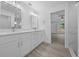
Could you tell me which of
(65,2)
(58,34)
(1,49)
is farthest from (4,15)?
(58,34)

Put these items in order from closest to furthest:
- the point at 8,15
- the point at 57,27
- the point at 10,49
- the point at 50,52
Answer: the point at 10,49 → the point at 8,15 → the point at 50,52 → the point at 57,27

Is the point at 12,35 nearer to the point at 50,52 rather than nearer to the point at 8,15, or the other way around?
the point at 8,15

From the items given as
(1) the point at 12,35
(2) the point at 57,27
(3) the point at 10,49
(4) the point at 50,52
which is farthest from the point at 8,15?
(2) the point at 57,27

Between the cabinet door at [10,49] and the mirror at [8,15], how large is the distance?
2.82 feet

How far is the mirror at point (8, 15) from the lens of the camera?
2.81 meters

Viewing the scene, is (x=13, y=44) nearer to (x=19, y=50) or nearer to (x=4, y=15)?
(x=19, y=50)

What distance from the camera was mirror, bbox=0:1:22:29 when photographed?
2.81m

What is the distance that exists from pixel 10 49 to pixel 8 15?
145 cm

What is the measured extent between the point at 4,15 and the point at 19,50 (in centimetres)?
118

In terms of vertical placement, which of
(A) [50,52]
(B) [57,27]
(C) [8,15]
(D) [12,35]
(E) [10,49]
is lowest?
(A) [50,52]

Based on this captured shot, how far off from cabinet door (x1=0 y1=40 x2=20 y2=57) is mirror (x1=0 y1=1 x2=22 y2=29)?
2.82 ft

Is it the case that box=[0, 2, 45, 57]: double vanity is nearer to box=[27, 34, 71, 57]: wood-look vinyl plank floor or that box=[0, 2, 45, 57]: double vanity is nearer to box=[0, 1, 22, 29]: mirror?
box=[0, 1, 22, 29]: mirror

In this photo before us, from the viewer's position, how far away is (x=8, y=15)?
10.2 ft

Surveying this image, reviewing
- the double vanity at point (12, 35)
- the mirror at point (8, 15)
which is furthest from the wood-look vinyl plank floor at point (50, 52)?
the mirror at point (8, 15)
